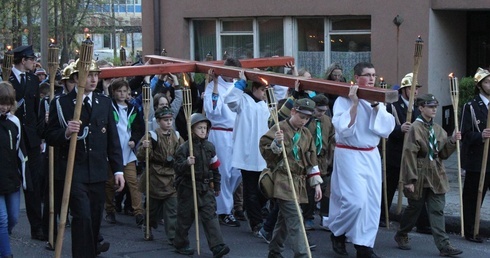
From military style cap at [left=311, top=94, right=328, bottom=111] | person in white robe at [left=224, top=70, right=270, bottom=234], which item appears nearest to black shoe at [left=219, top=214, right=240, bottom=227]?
person in white robe at [left=224, top=70, right=270, bottom=234]

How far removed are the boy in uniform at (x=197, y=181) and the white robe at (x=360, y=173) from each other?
1.28 m

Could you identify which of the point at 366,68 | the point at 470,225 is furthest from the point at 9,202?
the point at 470,225

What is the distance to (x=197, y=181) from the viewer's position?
29.8ft

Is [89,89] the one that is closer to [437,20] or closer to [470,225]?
[470,225]

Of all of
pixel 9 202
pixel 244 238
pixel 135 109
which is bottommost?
pixel 244 238

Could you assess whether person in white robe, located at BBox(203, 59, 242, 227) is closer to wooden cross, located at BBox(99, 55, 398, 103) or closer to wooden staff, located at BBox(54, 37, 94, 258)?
wooden cross, located at BBox(99, 55, 398, 103)

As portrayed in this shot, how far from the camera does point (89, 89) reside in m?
8.06

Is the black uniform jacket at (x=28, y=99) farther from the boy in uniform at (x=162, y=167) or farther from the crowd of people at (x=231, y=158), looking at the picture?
the boy in uniform at (x=162, y=167)

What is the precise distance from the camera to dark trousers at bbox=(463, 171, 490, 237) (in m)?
10.0

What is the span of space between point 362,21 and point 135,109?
7606 millimetres

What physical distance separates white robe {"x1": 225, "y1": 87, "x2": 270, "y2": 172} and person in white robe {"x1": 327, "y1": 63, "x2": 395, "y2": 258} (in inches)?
57.3

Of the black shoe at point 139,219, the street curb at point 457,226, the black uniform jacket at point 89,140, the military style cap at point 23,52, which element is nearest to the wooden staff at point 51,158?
the black uniform jacket at point 89,140

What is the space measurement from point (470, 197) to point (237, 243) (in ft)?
8.70

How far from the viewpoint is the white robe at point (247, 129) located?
10129 millimetres
